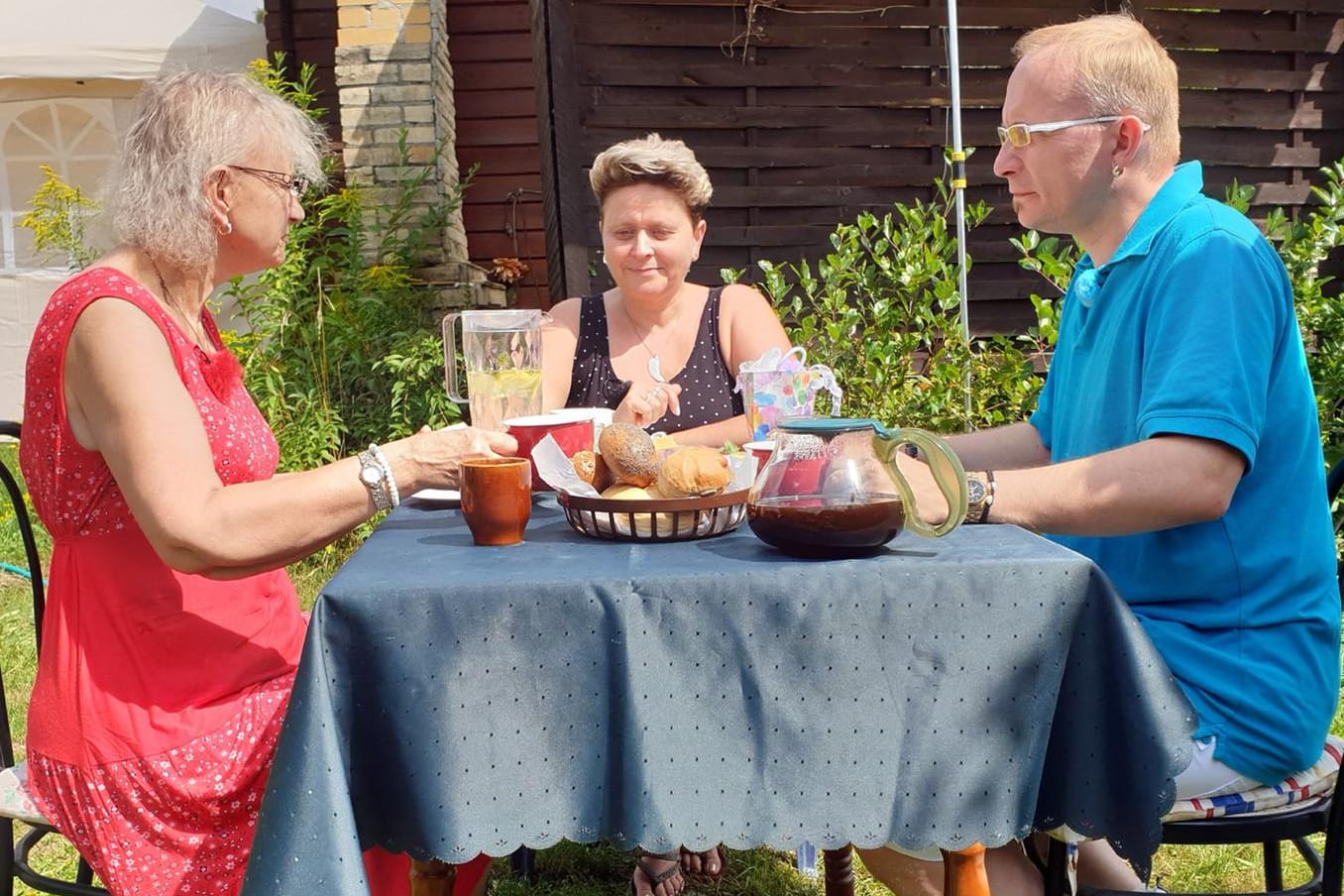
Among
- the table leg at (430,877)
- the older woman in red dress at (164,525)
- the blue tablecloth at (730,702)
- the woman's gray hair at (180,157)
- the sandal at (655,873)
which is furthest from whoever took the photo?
the sandal at (655,873)

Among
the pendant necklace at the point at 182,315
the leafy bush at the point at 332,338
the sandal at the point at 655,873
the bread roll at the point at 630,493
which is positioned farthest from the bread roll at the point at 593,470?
the leafy bush at the point at 332,338

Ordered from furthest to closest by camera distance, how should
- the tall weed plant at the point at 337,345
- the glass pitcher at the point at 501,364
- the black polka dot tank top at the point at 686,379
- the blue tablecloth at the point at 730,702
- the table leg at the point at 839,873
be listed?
the tall weed plant at the point at 337,345
the black polka dot tank top at the point at 686,379
the table leg at the point at 839,873
the glass pitcher at the point at 501,364
the blue tablecloth at the point at 730,702

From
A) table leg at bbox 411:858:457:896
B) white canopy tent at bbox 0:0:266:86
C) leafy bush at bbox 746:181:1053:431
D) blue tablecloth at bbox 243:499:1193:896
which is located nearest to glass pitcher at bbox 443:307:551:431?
blue tablecloth at bbox 243:499:1193:896

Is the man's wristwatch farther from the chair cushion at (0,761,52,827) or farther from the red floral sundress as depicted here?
the chair cushion at (0,761,52,827)

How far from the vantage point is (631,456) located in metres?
1.50

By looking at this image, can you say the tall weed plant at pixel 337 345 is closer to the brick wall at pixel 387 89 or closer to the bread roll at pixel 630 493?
the brick wall at pixel 387 89

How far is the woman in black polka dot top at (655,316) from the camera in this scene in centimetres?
261

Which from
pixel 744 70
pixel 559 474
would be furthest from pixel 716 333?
pixel 744 70

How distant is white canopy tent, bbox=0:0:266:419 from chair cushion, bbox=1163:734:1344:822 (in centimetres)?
761

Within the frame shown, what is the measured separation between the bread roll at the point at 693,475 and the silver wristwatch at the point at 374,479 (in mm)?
402

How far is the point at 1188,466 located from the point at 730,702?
0.69m

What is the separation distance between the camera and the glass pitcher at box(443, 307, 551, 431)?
1.84 metres

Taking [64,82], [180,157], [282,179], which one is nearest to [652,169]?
[282,179]

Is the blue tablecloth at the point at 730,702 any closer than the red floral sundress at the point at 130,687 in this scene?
Yes
